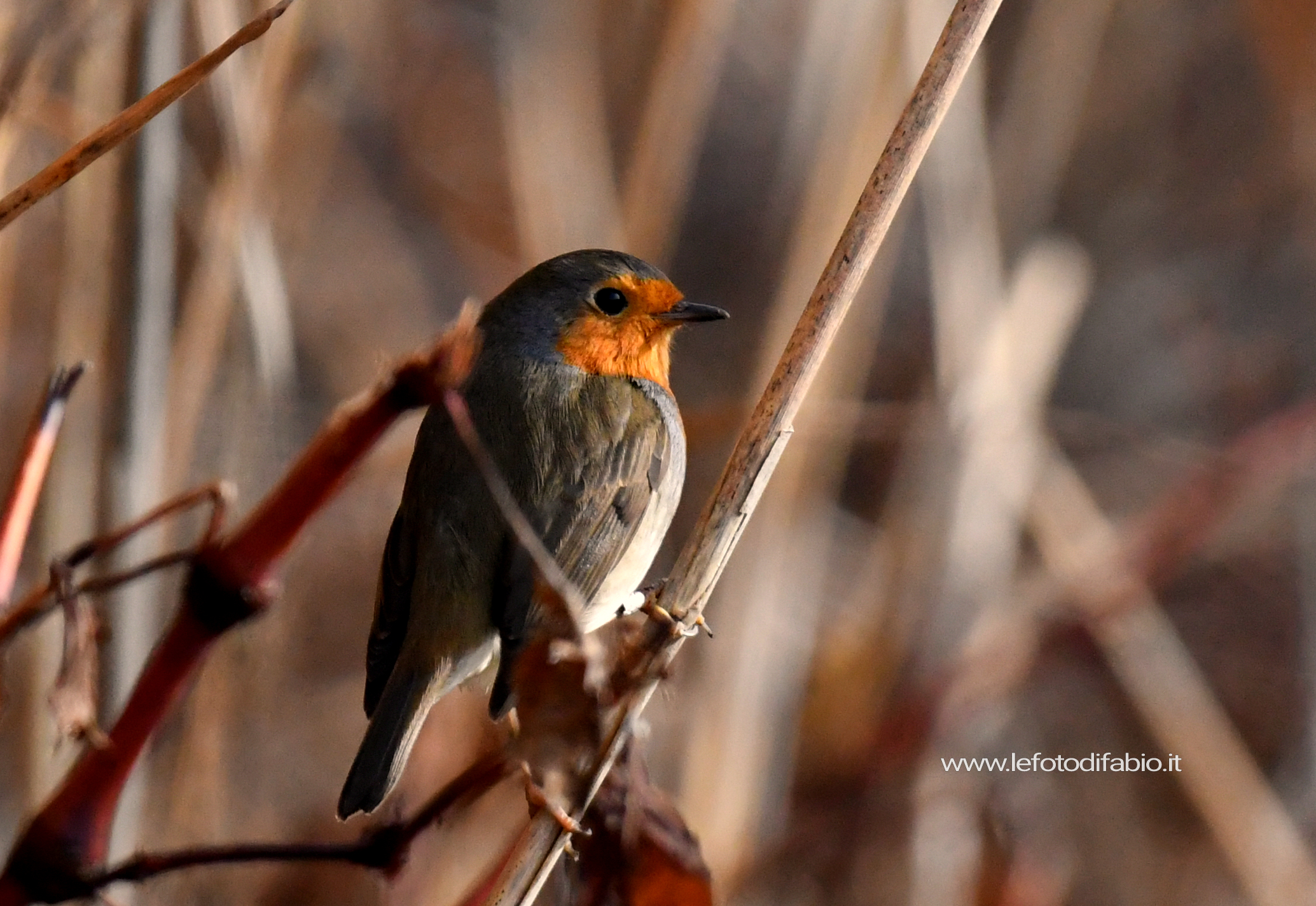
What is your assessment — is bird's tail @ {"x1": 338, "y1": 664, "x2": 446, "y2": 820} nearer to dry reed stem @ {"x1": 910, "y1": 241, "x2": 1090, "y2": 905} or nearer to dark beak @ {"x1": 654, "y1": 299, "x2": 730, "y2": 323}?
dark beak @ {"x1": 654, "y1": 299, "x2": 730, "y2": 323}

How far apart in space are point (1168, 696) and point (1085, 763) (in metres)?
0.75

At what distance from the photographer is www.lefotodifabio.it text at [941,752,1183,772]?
297 cm

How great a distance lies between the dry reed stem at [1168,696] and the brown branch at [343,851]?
2.27m

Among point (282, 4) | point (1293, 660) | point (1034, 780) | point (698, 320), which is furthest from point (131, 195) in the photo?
point (1293, 660)

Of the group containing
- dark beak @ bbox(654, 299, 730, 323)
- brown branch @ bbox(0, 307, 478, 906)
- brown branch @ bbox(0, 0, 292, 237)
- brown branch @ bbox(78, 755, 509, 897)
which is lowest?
dark beak @ bbox(654, 299, 730, 323)

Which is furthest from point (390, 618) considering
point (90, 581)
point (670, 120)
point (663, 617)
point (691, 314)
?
point (670, 120)

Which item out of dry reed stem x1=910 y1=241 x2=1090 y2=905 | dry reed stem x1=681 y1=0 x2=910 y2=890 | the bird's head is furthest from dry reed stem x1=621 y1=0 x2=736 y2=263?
dry reed stem x1=910 y1=241 x2=1090 y2=905

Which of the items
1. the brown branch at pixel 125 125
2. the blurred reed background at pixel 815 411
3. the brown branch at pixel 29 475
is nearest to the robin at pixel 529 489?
the blurred reed background at pixel 815 411

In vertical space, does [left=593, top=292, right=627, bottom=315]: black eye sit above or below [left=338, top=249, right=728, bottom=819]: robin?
above

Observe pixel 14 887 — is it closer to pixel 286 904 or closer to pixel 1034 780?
pixel 286 904

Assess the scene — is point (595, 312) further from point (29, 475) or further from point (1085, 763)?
point (1085, 763)

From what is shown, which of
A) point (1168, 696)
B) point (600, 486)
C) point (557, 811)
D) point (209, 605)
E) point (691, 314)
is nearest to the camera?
point (209, 605)

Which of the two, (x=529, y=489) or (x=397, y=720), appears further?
(x=529, y=489)

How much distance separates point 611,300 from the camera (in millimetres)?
2295
